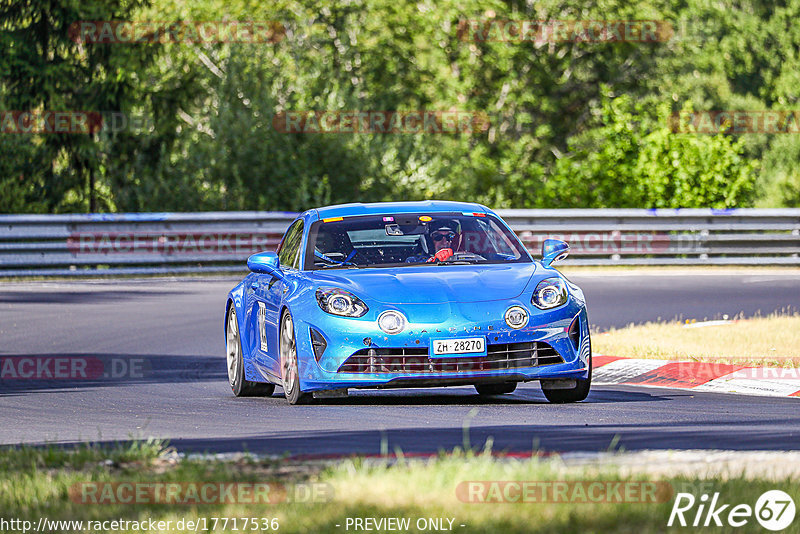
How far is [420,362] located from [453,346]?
253 millimetres

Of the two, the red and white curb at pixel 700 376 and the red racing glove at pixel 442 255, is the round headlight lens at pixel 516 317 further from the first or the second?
the red and white curb at pixel 700 376

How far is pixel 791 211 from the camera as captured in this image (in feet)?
95.7

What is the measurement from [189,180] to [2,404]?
21530mm

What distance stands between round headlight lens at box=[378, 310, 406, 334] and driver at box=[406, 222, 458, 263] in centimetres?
122

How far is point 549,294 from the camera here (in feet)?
34.4

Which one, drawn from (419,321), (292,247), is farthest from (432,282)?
(292,247)

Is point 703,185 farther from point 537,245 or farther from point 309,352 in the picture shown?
point 309,352

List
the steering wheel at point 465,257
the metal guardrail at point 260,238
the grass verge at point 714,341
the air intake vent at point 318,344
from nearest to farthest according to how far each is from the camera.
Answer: the air intake vent at point 318,344
the steering wheel at point 465,257
the grass verge at point 714,341
the metal guardrail at point 260,238

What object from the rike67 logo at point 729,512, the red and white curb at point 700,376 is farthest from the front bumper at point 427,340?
the rike67 logo at point 729,512

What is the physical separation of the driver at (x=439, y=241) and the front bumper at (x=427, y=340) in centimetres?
126

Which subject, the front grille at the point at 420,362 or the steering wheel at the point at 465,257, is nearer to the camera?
the front grille at the point at 420,362

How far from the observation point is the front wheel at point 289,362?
10.6 m

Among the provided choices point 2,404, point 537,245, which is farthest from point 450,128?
point 2,404

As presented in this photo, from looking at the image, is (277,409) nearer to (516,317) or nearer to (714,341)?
(516,317)
